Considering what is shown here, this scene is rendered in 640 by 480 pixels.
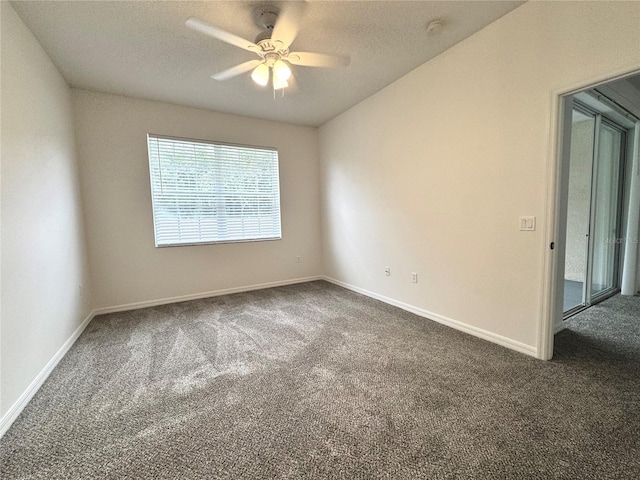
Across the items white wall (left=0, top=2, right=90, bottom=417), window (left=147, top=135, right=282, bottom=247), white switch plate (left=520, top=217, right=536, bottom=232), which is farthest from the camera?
window (left=147, top=135, right=282, bottom=247)

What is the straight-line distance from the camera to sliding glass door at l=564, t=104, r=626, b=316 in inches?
130

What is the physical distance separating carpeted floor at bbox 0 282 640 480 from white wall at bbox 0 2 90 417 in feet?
0.96

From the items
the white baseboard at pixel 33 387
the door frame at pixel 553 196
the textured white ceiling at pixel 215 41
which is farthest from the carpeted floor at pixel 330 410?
the textured white ceiling at pixel 215 41

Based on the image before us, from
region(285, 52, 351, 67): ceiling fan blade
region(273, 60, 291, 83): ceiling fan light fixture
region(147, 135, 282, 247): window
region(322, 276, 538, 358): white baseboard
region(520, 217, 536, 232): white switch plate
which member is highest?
region(285, 52, 351, 67): ceiling fan blade

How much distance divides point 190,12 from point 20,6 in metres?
1.18

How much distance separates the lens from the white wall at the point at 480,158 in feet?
6.30

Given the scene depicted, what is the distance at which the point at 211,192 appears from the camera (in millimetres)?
4098

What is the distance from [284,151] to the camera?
4.64 metres

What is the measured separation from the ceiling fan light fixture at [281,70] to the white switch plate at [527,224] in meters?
2.25

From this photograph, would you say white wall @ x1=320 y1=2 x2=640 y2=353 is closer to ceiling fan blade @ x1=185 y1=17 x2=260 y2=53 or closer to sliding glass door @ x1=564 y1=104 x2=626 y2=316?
sliding glass door @ x1=564 y1=104 x2=626 y2=316

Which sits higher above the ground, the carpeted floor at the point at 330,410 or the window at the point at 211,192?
the window at the point at 211,192

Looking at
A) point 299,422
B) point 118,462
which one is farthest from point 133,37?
point 299,422

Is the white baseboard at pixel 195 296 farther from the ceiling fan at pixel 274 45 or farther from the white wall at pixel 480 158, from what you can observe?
the ceiling fan at pixel 274 45

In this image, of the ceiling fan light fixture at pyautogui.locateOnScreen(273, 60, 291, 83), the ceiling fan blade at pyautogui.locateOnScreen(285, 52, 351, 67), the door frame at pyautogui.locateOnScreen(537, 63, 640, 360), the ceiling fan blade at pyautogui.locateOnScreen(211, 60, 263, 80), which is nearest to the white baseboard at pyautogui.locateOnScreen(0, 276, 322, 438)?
the ceiling fan blade at pyautogui.locateOnScreen(211, 60, 263, 80)
